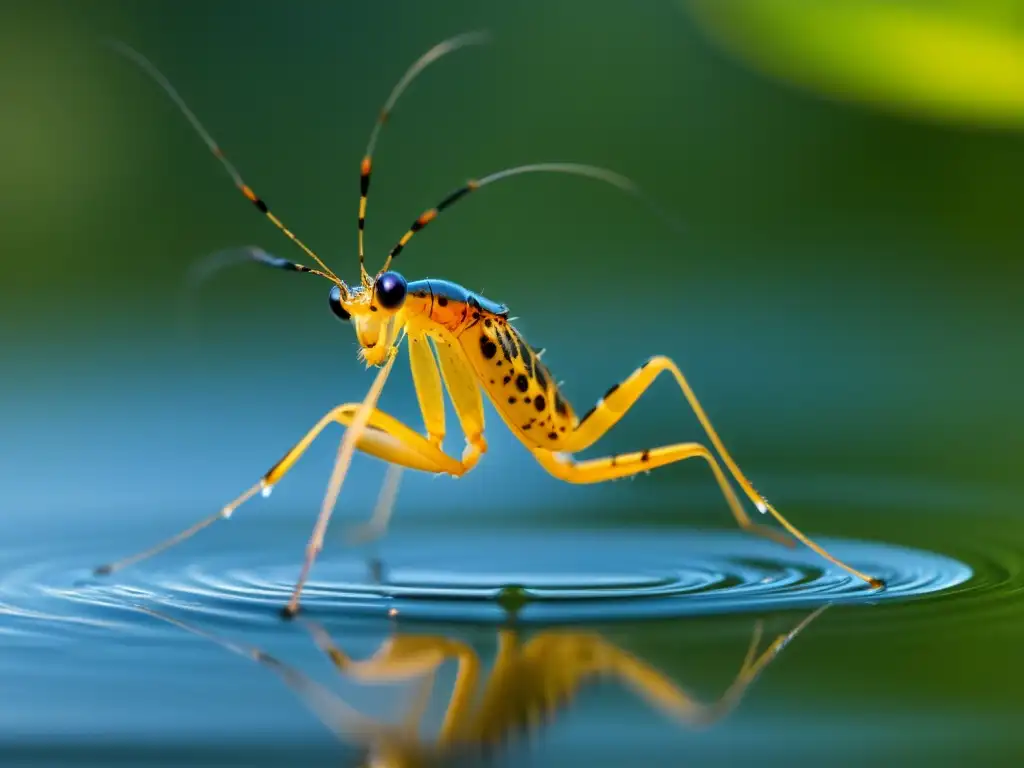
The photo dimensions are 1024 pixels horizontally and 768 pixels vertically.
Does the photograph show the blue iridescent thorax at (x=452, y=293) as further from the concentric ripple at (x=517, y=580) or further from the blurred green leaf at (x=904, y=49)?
the blurred green leaf at (x=904, y=49)

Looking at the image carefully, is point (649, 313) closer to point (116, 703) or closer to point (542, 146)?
point (542, 146)

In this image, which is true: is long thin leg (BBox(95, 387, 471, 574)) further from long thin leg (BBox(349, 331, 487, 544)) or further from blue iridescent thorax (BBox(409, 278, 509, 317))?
blue iridescent thorax (BBox(409, 278, 509, 317))

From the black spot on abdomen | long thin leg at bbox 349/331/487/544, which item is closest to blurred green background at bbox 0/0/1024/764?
long thin leg at bbox 349/331/487/544

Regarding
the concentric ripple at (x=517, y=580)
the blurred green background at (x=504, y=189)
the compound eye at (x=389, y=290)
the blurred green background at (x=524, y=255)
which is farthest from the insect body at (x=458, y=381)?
the blurred green background at (x=504, y=189)

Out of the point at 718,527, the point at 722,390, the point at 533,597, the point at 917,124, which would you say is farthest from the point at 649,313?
the point at 533,597

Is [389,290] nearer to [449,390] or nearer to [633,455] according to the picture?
[449,390]
